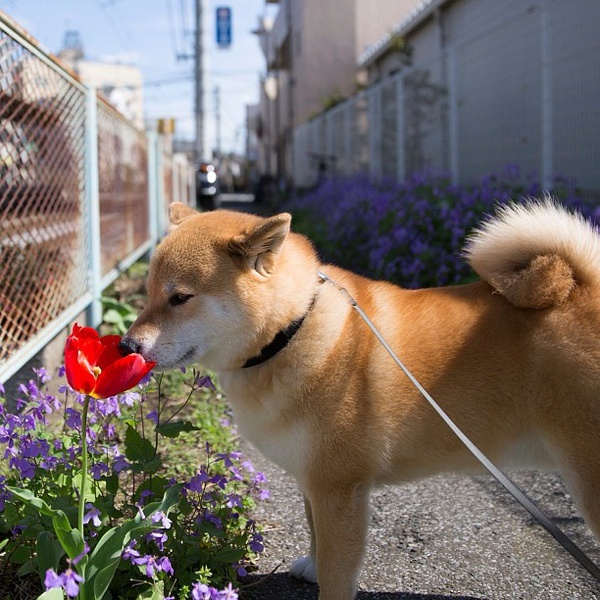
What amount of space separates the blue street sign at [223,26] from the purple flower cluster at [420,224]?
1105 inches

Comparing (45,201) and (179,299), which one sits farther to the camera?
(45,201)

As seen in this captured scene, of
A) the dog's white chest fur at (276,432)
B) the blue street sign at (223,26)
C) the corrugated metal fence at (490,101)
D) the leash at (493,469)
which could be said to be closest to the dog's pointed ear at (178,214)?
the leash at (493,469)

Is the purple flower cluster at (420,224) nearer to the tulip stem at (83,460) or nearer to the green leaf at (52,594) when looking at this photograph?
the tulip stem at (83,460)

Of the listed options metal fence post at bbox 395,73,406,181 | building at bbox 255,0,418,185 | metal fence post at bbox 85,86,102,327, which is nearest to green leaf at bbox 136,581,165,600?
metal fence post at bbox 85,86,102,327

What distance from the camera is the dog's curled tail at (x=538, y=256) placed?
7.88ft

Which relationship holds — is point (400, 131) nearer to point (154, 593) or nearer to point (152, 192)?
point (152, 192)

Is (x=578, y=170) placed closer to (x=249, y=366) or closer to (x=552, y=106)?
(x=552, y=106)

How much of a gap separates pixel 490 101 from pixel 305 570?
8850 millimetres

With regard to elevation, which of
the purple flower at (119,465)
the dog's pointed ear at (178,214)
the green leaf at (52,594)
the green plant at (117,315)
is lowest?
the green leaf at (52,594)

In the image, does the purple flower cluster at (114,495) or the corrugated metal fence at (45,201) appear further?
the corrugated metal fence at (45,201)

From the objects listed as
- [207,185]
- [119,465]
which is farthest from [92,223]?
[207,185]

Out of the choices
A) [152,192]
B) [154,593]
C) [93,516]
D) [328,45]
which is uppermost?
[328,45]

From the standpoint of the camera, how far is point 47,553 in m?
2.03

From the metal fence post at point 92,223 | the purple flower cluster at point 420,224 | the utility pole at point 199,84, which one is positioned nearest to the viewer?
the metal fence post at point 92,223
